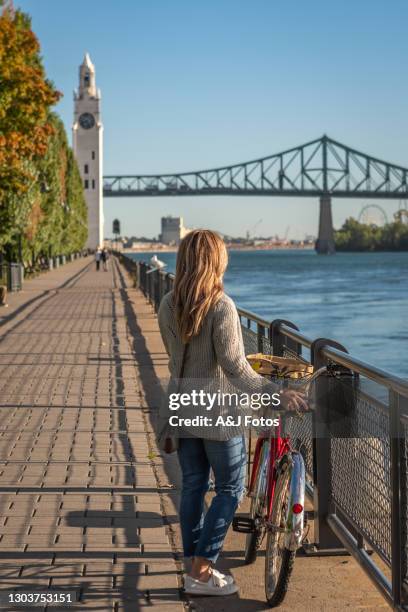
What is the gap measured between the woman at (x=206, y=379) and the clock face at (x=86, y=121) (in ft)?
533

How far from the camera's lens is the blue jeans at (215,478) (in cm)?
445

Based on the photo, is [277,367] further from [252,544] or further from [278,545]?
[252,544]

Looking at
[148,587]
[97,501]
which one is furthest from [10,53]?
[148,587]

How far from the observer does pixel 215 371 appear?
4.43 meters

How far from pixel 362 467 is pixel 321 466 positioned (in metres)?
0.63

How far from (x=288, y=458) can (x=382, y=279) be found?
77496mm

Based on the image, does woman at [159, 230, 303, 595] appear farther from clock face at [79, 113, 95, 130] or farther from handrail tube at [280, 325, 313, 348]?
clock face at [79, 113, 95, 130]

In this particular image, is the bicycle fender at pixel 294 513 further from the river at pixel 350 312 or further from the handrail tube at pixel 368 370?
the river at pixel 350 312

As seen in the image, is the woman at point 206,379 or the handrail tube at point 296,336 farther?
the handrail tube at point 296,336

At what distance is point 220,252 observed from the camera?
14.1ft

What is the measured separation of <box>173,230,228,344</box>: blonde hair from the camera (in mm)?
4277

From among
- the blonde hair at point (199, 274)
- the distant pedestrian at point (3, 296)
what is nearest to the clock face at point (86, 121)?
the distant pedestrian at point (3, 296)

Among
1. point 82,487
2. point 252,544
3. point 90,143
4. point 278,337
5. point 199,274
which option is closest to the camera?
point 199,274

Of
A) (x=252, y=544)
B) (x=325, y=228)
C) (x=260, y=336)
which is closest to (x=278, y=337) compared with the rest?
(x=260, y=336)
